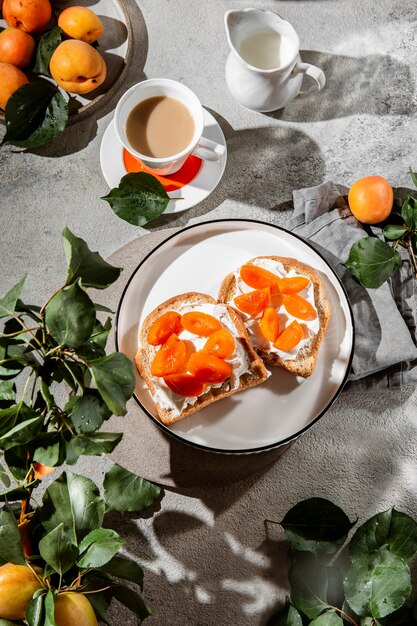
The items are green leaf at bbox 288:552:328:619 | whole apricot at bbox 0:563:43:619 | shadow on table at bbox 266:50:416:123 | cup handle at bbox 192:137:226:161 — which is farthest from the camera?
shadow on table at bbox 266:50:416:123

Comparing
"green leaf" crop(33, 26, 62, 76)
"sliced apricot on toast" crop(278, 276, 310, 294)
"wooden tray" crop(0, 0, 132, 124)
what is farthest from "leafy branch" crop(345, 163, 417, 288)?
"green leaf" crop(33, 26, 62, 76)

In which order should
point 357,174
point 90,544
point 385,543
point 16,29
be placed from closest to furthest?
1. point 90,544
2. point 385,543
3. point 16,29
4. point 357,174

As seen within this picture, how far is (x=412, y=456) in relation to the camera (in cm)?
134

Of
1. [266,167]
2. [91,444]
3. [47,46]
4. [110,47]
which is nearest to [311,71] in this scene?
[266,167]

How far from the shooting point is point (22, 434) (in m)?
0.81

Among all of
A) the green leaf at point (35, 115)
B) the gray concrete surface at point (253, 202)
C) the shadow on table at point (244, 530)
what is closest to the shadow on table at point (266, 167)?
the gray concrete surface at point (253, 202)

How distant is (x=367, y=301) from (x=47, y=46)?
0.81m

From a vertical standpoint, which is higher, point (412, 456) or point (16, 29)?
point (16, 29)

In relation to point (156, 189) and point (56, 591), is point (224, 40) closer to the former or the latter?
point (156, 189)

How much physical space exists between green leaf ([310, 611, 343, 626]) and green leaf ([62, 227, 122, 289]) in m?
0.69

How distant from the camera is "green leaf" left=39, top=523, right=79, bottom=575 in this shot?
32.5 inches

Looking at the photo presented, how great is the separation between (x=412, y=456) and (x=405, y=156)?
64 cm

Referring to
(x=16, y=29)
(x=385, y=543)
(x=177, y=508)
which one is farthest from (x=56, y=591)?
(x=16, y=29)

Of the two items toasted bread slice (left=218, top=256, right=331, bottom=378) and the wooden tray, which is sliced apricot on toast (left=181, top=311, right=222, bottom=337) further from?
the wooden tray
